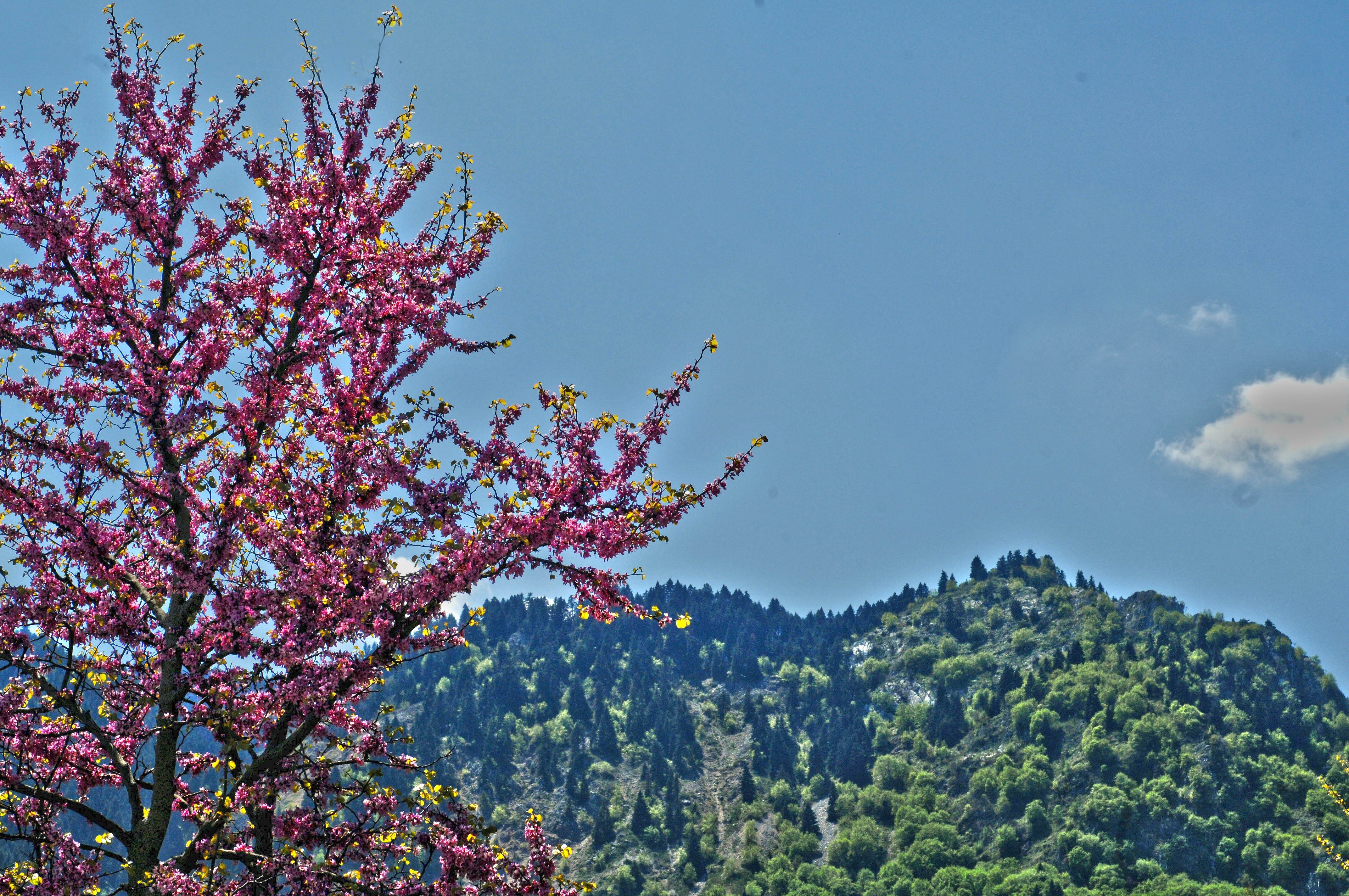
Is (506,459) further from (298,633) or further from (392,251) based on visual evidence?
(392,251)

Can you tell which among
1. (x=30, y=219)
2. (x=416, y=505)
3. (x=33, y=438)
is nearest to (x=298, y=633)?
(x=416, y=505)

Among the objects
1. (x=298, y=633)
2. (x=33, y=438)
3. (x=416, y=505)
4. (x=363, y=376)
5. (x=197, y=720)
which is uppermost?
(x=363, y=376)

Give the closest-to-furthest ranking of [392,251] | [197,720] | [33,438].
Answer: [197,720], [33,438], [392,251]

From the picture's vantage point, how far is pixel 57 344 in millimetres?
13859

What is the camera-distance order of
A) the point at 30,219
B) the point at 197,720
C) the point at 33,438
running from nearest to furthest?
the point at 197,720 < the point at 33,438 < the point at 30,219

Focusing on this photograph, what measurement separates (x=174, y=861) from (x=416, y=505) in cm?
474

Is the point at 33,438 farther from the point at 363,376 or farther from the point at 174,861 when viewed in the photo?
the point at 174,861

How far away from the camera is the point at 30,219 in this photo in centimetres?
1345

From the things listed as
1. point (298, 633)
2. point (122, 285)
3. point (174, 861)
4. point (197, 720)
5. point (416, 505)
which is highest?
Result: point (122, 285)

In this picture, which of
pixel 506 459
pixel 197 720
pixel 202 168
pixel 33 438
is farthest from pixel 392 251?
pixel 197 720

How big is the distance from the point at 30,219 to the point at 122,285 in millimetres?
1284

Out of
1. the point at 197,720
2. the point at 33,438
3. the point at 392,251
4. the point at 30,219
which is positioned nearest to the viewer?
the point at 197,720

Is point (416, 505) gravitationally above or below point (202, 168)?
below

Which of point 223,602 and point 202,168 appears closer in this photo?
point 223,602
